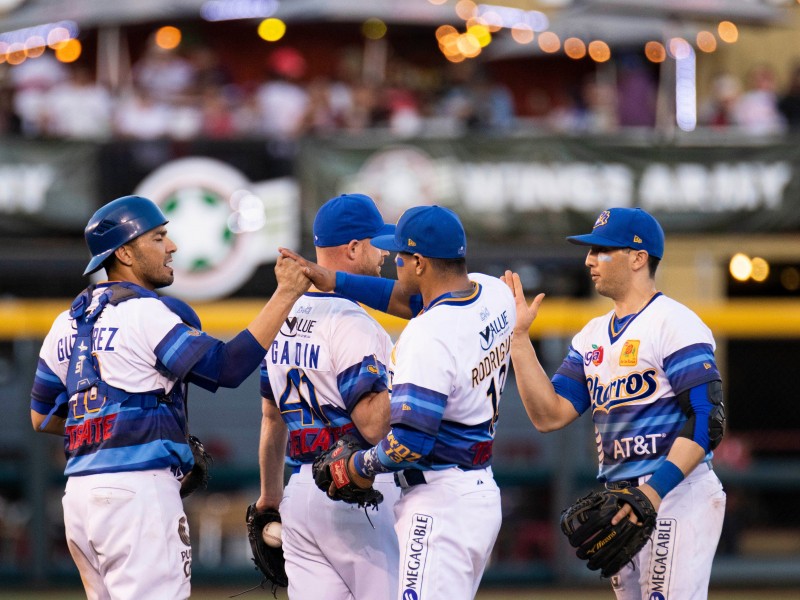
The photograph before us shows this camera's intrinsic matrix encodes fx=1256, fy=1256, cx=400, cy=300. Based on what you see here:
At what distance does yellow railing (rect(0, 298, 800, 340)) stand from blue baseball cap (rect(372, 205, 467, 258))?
598cm

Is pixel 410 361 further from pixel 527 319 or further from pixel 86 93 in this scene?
pixel 86 93

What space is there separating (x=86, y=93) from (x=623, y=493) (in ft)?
29.6

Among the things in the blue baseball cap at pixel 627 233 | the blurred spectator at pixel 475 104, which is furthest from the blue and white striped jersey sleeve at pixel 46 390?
the blurred spectator at pixel 475 104

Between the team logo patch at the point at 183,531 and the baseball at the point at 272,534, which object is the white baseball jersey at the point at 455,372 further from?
the baseball at the point at 272,534

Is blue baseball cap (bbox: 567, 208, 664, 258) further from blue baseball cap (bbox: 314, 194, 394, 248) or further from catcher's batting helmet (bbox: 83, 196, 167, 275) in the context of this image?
catcher's batting helmet (bbox: 83, 196, 167, 275)

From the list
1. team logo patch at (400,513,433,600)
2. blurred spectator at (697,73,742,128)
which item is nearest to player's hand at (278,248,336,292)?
team logo patch at (400,513,433,600)

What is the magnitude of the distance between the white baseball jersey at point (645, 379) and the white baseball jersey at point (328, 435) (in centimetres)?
93

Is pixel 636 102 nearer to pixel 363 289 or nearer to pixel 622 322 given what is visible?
pixel 622 322

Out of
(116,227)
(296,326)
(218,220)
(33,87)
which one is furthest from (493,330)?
(33,87)

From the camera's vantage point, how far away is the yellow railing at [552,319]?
1096 centimetres

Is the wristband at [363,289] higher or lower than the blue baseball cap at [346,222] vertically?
lower

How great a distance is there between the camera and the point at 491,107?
13.2 metres

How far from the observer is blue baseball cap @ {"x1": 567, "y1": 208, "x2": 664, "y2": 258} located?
528cm

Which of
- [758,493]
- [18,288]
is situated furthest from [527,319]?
[18,288]
